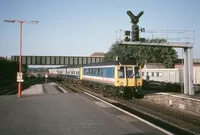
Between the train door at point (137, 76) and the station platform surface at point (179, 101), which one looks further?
the train door at point (137, 76)

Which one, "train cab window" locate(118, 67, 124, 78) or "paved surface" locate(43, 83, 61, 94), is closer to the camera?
"train cab window" locate(118, 67, 124, 78)

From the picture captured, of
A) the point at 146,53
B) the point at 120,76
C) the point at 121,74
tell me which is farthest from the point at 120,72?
the point at 146,53

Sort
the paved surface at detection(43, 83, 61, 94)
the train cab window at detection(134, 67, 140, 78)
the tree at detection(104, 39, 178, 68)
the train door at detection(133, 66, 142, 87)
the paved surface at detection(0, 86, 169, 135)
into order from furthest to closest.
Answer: the tree at detection(104, 39, 178, 68) → the paved surface at detection(43, 83, 61, 94) → the train cab window at detection(134, 67, 140, 78) → the train door at detection(133, 66, 142, 87) → the paved surface at detection(0, 86, 169, 135)

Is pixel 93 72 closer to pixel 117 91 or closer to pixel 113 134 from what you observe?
pixel 117 91

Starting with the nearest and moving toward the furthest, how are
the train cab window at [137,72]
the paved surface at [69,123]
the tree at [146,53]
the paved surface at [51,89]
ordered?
the paved surface at [69,123], the train cab window at [137,72], the paved surface at [51,89], the tree at [146,53]

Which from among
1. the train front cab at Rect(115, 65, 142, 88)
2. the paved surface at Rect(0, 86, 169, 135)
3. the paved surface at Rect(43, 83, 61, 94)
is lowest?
the paved surface at Rect(43, 83, 61, 94)

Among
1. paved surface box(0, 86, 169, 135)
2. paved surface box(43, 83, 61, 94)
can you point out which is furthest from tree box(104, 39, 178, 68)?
paved surface box(0, 86, 169, 135)

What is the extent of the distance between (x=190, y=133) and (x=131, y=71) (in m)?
11.5

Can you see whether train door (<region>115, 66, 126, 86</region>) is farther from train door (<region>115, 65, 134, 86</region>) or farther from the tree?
the tree

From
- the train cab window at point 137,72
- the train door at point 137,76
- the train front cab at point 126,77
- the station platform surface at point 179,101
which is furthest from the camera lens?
the train cab window at point 137,72

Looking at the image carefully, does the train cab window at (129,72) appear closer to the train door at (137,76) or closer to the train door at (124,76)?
the train door at (124,76)

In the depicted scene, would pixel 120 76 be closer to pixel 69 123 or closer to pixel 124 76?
pixel 124 76

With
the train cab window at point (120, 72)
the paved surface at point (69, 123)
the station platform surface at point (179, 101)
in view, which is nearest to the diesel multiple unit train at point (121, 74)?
the train cab window at point (120, 72)

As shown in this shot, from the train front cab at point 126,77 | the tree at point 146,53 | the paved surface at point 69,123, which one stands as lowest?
the paved surface at point 69,123
